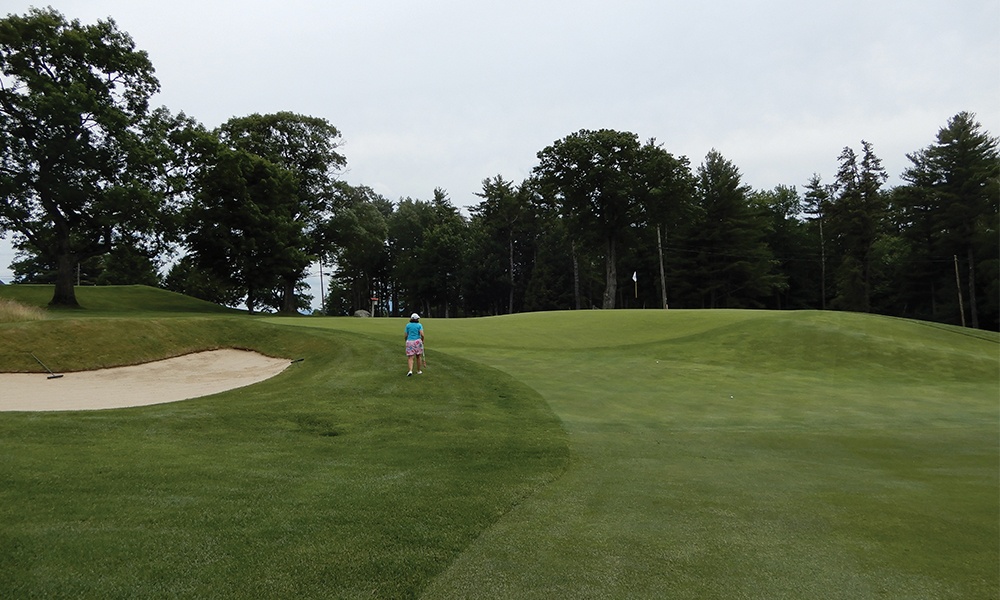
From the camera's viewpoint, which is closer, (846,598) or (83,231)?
(846,598)

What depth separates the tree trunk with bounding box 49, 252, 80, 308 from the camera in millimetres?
30484

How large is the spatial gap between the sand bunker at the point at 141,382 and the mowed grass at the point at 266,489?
252 centimetres

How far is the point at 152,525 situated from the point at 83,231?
37424 mm

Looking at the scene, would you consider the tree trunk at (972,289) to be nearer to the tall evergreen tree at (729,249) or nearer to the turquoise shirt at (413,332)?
the tall evergreen tree at (729,249)

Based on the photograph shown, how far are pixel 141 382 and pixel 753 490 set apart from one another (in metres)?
15.2

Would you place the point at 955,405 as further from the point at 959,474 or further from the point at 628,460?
the point at 628,460

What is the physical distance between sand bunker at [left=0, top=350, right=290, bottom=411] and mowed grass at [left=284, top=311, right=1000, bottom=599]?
7562mm

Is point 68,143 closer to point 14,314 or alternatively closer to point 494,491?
point 14,314

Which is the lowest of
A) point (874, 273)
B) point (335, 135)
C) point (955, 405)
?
point (955, 405)

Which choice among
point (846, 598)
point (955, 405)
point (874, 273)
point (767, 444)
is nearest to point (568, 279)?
point (874, 273)

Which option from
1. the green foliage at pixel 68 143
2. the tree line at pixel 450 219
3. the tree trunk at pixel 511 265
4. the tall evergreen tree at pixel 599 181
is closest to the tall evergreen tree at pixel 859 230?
the tree line at pixel 450 219

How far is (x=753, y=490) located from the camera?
6.30 metres

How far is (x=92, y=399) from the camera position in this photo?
38.1 ft

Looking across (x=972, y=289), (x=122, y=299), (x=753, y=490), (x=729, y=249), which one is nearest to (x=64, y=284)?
(x=122, y=299)
